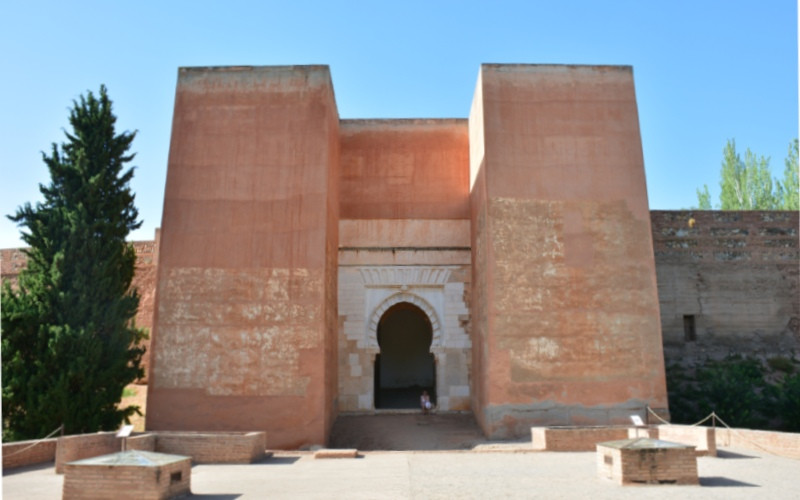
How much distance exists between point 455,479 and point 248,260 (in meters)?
6.02

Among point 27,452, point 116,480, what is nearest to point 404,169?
point 27,452

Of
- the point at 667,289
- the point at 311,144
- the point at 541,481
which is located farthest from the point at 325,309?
the point at 667,289

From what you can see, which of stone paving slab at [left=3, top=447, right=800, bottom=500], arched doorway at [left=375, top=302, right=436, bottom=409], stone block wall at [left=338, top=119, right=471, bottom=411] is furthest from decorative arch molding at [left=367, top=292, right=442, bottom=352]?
arched doorway at [left=375, top=302, right=436, bottom=409]

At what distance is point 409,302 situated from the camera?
13.3 metres

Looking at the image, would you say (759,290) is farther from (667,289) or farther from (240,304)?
(240,304)

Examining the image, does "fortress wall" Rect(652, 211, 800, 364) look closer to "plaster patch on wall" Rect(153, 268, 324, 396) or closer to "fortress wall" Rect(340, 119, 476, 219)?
→ "fortress wall" Rect(340, 119, 476, 219)

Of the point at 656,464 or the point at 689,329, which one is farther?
the point at 689,329

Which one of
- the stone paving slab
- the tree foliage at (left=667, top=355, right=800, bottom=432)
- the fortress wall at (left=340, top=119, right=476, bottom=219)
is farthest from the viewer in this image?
the fortress wall at (left=340, top=119, right=476, bottom=219)

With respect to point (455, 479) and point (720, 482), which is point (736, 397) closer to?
point (720, 482)

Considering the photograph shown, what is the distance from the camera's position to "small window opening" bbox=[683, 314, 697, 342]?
1477 centimetres

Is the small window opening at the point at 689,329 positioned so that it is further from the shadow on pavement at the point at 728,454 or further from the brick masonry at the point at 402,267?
the shadow on pavement at the point at 728,454

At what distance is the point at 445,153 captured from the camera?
47.0 feet

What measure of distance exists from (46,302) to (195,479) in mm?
4920

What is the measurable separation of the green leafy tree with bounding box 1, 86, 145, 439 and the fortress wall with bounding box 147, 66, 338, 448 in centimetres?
71
